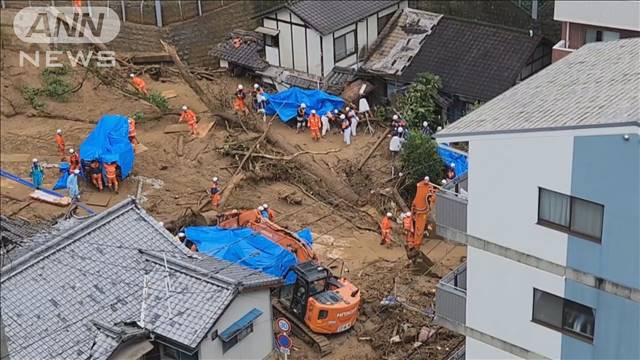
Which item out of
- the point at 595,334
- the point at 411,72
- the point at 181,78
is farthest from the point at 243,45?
the point at 595,334

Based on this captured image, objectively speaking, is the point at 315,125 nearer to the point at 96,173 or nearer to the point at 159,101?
the point at 159,101

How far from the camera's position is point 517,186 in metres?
16.7

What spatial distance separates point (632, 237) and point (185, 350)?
30.8 ft

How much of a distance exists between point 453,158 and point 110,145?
34.7ft

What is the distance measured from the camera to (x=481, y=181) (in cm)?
1725

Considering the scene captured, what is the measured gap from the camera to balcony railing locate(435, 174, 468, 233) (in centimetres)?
1794

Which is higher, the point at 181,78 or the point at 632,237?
the point at 632,237

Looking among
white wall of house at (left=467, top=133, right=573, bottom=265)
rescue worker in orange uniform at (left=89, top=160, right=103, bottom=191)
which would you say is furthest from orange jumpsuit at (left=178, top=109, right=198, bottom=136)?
white wall of house at (left=467, top=133, right=573, bottom=265)

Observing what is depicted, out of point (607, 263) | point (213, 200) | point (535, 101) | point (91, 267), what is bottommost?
point (213, 200)

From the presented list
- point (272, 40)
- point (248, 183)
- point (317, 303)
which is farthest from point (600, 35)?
point (317, 303)

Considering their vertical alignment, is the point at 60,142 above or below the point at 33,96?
below

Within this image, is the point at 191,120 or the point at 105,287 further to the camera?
the point at 191,120

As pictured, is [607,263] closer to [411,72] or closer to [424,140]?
[424,140]

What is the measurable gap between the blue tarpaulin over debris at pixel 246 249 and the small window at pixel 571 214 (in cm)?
925
